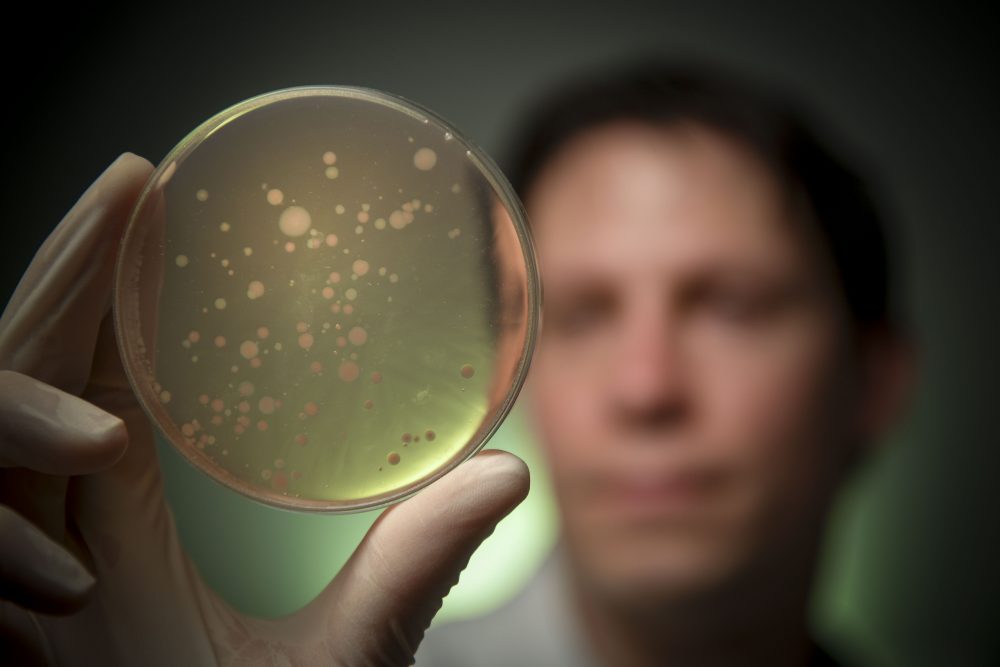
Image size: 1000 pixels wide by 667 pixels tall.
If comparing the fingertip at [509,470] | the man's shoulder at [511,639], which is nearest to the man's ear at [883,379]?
the man's shoulder at [511,639]

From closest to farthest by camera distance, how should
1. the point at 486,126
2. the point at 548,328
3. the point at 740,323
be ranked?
1. the point at 740,323
2. the point at 548,328
3. the point at 486,126

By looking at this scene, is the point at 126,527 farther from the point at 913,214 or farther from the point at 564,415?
the point at 913,214

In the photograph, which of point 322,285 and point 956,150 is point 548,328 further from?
point 956,150

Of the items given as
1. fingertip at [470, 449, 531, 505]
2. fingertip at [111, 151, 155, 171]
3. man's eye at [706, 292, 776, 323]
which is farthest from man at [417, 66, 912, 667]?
fingertip at [111, 151, 155, 171]

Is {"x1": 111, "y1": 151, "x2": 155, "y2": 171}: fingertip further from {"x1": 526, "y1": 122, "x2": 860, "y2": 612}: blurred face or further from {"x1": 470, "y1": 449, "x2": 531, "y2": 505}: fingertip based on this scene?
{"x1": 526, "y1": 122, "x2": 860, "y2": 612}: blurred face

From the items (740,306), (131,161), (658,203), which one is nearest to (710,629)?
(740,306)

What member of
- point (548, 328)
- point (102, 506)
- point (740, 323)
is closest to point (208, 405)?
point (102, 506)
